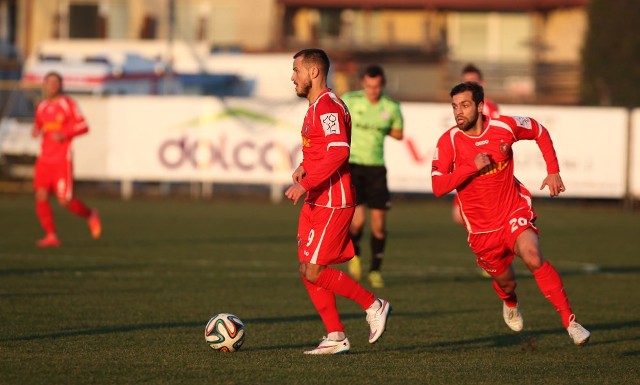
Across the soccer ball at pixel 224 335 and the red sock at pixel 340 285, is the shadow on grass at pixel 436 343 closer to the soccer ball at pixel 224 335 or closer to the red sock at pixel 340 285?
the soccer ball at pixel 224 335

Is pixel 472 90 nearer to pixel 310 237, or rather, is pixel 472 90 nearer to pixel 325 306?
pixel 310 237

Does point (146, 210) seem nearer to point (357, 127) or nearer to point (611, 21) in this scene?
point (357, 127)

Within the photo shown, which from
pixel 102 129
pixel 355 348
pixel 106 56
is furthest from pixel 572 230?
pixel 106 56

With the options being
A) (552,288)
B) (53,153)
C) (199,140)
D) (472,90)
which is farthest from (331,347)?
(199,140)

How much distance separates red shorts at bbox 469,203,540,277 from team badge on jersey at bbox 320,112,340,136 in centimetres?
150

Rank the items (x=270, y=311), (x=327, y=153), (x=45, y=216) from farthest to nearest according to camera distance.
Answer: (x=45, y=216), (x=270, y=311), (x=327, y=153)

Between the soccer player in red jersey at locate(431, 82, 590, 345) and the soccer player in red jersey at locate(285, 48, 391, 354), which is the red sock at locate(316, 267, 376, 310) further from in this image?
the soccer player in red jersey at locate(431, 82, 590, 345)

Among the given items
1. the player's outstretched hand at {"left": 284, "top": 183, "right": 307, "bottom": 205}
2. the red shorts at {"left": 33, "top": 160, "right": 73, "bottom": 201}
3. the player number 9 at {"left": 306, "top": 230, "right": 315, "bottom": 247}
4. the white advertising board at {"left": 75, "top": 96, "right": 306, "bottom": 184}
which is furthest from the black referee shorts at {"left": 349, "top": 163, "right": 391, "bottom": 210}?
the white advertising board at {"left": 75, "top": 96, "right": 306, "bottom": 184}

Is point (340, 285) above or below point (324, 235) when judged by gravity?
below

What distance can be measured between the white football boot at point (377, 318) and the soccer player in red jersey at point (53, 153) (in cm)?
887

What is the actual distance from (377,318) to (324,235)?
0.69 metres

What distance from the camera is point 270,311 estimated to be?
11.1 meters

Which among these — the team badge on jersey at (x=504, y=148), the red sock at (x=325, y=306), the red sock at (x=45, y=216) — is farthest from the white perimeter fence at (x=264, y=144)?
the red sock at (x=325, y=306)

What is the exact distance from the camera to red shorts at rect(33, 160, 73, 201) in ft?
55.8
